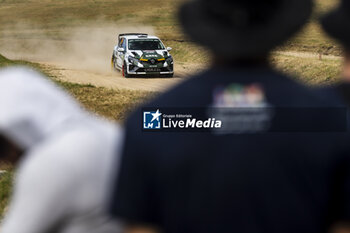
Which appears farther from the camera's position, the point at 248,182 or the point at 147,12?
the point at 147,12

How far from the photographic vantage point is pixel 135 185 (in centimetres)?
181

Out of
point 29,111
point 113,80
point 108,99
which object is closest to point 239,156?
point 29,111

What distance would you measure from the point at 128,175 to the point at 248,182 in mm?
313

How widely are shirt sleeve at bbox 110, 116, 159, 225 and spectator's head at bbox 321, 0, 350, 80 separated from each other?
0.66m

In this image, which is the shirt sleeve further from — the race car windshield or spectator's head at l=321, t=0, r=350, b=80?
the race car windshield

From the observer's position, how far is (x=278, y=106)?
1.86 meters

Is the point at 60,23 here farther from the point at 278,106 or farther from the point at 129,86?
the point at 278,106

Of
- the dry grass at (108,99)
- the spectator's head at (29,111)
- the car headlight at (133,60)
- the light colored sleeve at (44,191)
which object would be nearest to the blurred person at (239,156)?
the light colored sleeve at (44,191)

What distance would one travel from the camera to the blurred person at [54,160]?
1.82m

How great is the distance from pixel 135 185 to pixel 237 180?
267mm

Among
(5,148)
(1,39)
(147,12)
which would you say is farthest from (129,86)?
(147,12)

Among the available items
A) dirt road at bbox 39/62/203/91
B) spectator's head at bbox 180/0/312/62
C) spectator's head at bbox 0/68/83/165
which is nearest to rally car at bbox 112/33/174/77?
dirt road at bbox 39/62/203/91

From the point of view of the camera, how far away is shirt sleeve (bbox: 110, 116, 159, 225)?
179 centimetres

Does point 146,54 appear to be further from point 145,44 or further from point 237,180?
point 237,180
